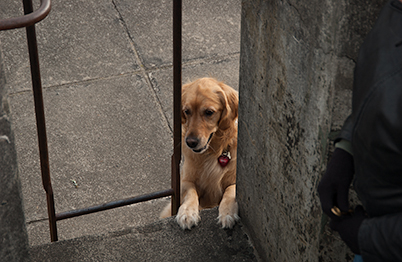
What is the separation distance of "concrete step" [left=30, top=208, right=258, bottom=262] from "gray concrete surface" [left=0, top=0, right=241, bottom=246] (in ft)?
5.17

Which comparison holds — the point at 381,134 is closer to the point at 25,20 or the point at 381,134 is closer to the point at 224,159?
the point at 25,20

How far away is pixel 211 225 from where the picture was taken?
2496 millimetres

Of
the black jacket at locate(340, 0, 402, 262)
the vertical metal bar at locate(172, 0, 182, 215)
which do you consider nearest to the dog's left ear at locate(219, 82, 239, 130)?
the vertical metal bar at locate(172, 0, 182, 215)

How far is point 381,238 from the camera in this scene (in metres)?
1.18

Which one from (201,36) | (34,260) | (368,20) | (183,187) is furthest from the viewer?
(201,36)

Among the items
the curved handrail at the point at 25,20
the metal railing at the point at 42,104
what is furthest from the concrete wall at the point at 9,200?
the metal railing at the point at 42,104

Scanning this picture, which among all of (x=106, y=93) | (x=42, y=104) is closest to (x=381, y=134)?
(x=42, y=104)

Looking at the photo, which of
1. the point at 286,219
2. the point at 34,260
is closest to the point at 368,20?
the point at 286,219

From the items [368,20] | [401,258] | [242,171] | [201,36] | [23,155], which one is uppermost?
[368,20]

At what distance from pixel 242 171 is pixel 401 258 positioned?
4.06ft

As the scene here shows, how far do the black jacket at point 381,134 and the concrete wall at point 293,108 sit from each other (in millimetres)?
195

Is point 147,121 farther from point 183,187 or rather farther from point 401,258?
point 401,258

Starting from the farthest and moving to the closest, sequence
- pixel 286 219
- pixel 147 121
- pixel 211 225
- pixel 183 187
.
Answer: pixel 147 121 → pixel 183 187 → pixel 211 225 → pixel 286 219

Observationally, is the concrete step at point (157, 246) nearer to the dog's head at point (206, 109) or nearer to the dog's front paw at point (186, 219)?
the dog's front paw at point (186, 219)
